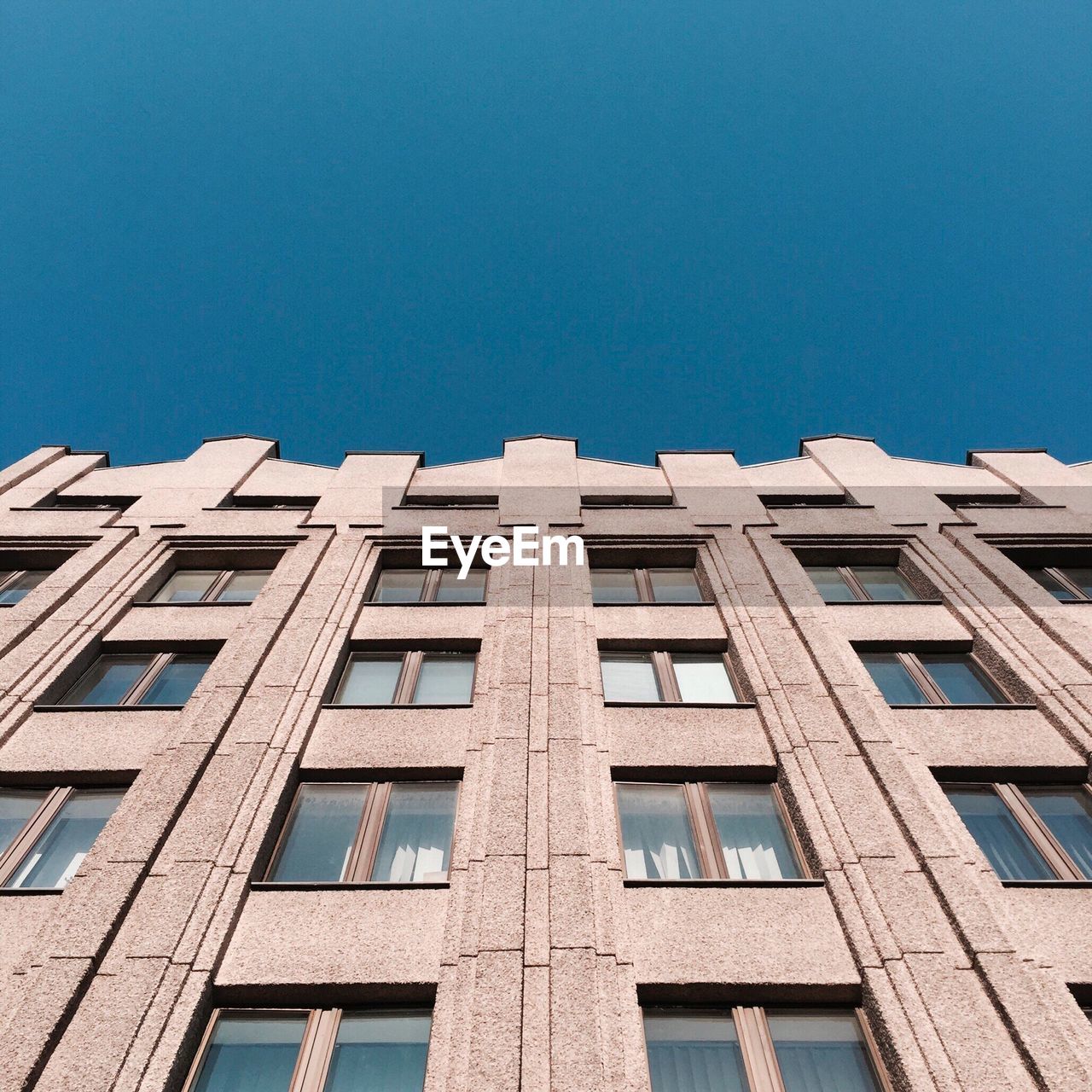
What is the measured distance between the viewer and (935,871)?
31.9ft

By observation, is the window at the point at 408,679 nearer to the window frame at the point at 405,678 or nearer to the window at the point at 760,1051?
the window frame at the point at 405,678

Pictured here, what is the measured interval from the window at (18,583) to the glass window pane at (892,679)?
17157mm

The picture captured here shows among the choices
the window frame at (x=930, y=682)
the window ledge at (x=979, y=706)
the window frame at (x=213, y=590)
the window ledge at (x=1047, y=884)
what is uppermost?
the window frame at (x=213, y=590)

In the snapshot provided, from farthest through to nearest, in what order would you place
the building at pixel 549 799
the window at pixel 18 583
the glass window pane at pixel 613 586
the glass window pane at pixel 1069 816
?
the glass window pane at pixel 613 586 → the window at pixel 18 583 → the glass window pane at pixel 1069 816 → the building at pixel 549 799

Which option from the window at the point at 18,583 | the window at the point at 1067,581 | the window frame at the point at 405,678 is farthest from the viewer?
the window at the point at 18,583

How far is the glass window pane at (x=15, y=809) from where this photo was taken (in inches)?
444

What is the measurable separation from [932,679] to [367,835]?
397 inches

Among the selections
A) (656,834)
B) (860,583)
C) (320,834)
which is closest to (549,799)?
(656,834)

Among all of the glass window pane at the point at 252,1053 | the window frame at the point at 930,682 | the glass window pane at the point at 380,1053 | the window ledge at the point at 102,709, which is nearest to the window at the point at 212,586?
the window ledge at the point at 102,709

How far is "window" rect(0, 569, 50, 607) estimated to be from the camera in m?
17.2

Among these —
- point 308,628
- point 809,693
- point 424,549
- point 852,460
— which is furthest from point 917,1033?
A: point 852,460

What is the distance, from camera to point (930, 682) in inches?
561

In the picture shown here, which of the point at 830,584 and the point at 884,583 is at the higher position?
the point at 884,583

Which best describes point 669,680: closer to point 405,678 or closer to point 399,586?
point 405,678
